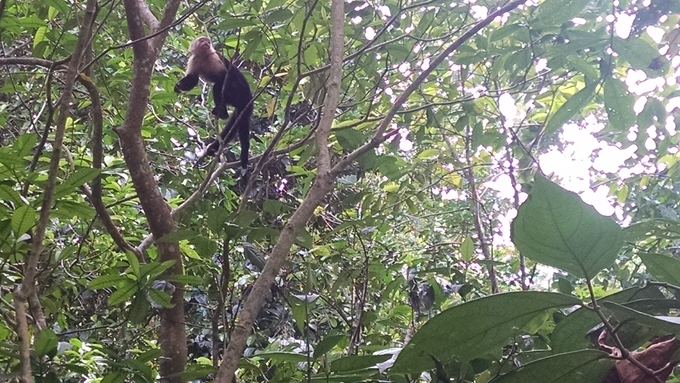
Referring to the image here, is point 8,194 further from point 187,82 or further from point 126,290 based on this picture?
point 187,82

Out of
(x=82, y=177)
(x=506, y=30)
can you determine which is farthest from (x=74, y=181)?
(x=506, y=30)

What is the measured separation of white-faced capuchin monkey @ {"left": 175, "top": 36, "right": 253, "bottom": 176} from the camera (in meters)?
2.54

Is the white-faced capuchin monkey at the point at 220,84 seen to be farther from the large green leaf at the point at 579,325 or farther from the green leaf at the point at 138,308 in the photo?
the large green leaf at the point at 579,325

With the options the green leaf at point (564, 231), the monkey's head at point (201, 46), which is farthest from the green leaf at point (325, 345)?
the monkey's head at point (201, 46)

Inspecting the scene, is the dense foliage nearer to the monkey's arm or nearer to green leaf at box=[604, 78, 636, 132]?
green leaf at box=[604, 78, 636, 132]

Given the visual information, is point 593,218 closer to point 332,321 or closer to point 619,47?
point 619,47

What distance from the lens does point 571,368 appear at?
49 cm

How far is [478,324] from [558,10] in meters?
0.67

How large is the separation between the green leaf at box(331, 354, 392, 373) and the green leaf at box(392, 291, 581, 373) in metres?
0.16

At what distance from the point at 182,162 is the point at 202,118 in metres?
0.25

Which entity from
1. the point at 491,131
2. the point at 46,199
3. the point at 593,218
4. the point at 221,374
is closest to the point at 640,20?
the point at 491,131

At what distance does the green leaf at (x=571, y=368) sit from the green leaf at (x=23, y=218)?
0.81 meters

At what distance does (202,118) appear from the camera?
2.83 meters

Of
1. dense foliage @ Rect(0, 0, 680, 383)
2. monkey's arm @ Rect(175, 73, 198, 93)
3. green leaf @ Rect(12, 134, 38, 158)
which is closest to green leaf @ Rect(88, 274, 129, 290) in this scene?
dense foliage @ Rect(0, 0, 680, 383)
